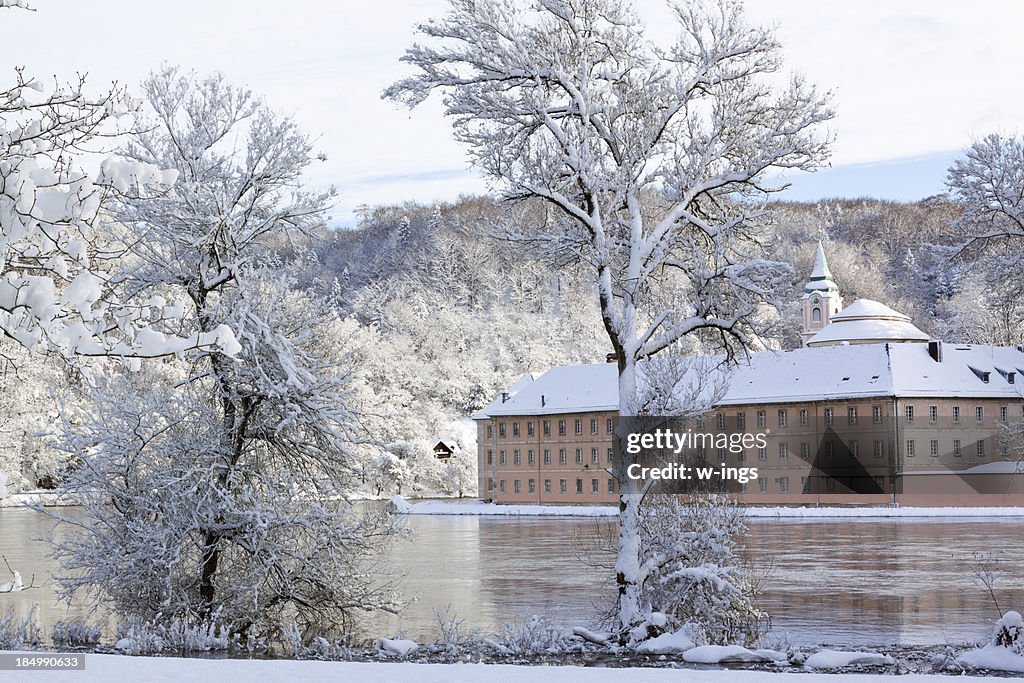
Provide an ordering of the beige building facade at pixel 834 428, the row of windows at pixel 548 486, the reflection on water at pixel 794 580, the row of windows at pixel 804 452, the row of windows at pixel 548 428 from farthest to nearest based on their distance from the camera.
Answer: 1. the row of windows at pixel 548 428
2. the row of windows at pixel 548 486
3. the row of windows at pixel 804 452
4. the beige building facade at pixel 834 428
5. the reflection on water at pixel 794 580

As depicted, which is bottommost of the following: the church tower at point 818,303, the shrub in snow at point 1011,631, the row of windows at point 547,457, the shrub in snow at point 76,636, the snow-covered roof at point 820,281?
the shrub in snow at point 76,636

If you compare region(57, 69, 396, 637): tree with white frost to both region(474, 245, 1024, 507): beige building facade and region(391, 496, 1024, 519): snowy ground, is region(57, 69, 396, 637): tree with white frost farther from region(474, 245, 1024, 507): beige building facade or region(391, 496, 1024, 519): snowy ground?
region(474, 245, 1024, 507): beige building facade

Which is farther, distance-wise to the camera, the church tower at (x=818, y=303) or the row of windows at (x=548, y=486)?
the church tower at (x=818, y=303)

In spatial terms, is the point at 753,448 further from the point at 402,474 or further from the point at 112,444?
the point at 112,444

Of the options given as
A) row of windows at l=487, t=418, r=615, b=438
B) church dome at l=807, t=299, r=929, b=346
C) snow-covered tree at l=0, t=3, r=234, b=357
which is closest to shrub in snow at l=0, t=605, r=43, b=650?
snow-covered tree at l=0, t=3, r=234, b=357

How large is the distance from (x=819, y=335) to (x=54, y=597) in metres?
72.7

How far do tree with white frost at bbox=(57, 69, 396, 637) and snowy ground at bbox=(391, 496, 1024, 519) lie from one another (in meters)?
32.9

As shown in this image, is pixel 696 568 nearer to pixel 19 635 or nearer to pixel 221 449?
pixel 221 449

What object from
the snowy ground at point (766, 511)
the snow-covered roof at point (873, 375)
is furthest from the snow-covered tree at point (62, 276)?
the snow-covered roof at point (873, 375)

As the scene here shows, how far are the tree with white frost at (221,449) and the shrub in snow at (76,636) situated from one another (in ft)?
1.98

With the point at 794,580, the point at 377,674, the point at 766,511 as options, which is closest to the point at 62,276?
the point at 377,674

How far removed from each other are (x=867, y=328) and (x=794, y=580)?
60.6 meters

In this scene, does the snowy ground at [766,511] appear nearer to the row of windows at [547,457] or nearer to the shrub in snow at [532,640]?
the row of windows at [547,457]

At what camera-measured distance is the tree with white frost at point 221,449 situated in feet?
57.6
